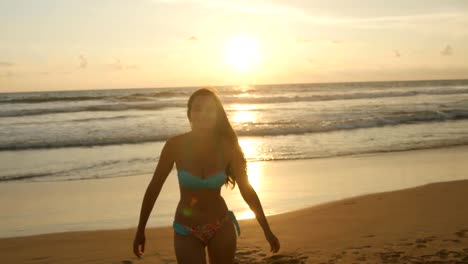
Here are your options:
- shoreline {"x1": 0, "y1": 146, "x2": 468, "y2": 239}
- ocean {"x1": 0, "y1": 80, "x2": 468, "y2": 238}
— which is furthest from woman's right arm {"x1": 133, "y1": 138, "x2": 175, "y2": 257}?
ocean {"x1": 0, "y1": 80, "x2": 468, "y2": 238}

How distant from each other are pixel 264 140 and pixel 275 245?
1622cm

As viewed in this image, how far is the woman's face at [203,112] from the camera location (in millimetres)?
3613

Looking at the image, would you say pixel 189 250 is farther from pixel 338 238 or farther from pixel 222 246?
pixel 338 238

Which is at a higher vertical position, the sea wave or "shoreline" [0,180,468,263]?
"shoreline" [0,180,468,263]

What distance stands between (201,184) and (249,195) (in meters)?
0.33

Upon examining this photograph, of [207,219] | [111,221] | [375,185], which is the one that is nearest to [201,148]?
[207,219]

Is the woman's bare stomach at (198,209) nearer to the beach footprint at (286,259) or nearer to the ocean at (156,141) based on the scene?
the beach footprint at (286,259)

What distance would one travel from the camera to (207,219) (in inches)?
139

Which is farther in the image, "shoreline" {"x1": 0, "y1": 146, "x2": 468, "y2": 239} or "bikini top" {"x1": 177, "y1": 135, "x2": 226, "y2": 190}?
"shoreline" {"x1": 0, "y1": 146, "x2": 468, "y2": 239}

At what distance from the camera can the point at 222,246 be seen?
3.55 m

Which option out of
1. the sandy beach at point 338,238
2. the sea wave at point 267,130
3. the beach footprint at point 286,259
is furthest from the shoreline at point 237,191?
the sea wave at point 267,130

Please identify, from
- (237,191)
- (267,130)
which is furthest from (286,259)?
(267,130)

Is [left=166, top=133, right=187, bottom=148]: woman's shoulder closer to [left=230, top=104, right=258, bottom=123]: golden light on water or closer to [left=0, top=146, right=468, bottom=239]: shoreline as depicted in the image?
[left=0, top=146, right=468, bottom=239]: shoreline

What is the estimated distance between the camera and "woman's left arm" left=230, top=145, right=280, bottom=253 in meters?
3.64
